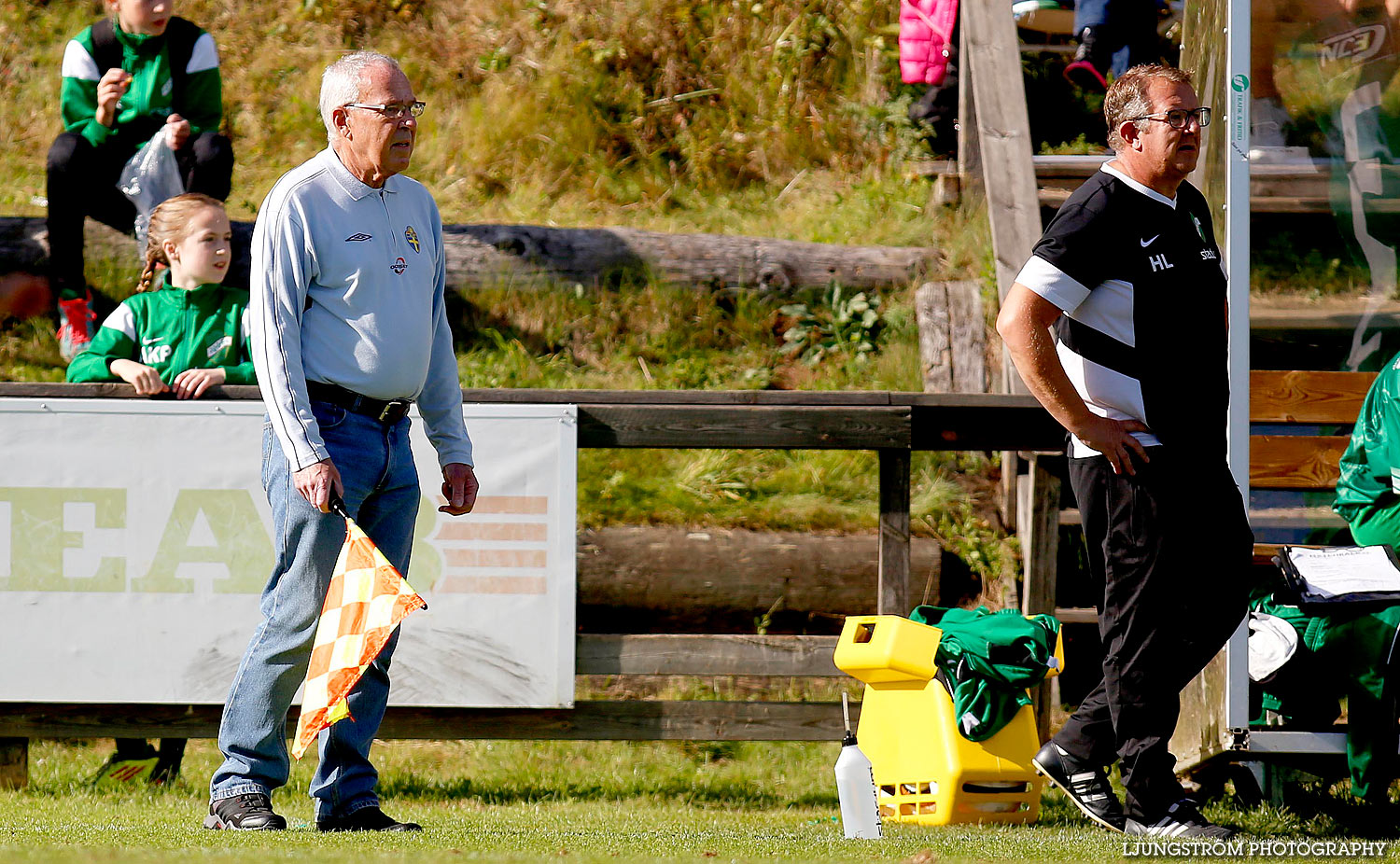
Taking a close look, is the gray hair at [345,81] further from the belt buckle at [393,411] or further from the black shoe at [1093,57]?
the black shoe at [1093,57]

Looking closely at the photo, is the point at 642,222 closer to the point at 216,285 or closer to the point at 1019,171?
the point at 1019,171

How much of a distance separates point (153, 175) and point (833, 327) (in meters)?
3.52

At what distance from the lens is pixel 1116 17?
756 centimetres

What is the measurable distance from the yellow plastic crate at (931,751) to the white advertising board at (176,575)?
1192mm

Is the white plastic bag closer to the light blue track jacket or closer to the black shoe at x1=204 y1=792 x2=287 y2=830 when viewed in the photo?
the light blue track jacket

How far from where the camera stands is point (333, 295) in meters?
3.74

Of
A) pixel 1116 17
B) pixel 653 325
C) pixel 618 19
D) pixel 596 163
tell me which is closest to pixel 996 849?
pixel 653 325

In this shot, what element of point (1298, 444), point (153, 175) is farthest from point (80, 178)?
point (1298, 444)

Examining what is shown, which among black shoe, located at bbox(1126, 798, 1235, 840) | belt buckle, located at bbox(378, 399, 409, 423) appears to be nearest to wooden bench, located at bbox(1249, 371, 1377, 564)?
black shoe, located at bbox(1126, 798, 1235, 840)

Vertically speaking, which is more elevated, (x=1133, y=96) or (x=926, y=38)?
(x=926, y=38)

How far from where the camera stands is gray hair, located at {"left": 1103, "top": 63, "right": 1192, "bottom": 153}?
3846 millimetres

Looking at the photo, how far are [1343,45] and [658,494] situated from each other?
11.4 ft

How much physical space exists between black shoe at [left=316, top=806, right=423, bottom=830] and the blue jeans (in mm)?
15

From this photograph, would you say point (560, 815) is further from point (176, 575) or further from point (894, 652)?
point (176, 575)
